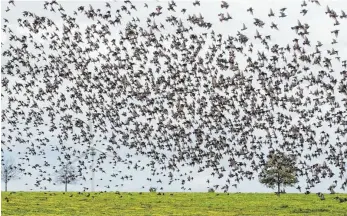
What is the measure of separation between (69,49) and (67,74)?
8627 millimetres

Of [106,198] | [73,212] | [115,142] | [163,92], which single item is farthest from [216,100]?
[73,212]

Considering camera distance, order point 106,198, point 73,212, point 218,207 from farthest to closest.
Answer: point 106,198
point 218,207
point 73,212

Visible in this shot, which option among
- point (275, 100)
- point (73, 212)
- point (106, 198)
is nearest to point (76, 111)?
point (106, 198)

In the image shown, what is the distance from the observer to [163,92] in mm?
72562

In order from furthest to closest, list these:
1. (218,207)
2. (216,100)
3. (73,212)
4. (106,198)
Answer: (216,100) < (106,198) < (218,207) < (73,212)

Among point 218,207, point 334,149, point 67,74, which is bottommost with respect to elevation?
point 218,207

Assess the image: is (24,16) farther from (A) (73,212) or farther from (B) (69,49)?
(A) (73,212)

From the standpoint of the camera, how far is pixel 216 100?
71.4 meters

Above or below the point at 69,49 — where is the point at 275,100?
below

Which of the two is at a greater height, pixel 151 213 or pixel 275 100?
pixel 275 100

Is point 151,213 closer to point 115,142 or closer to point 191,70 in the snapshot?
point 191,70

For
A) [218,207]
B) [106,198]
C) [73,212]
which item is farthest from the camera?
[106,198]

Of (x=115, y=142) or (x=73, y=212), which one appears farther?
(x=115, y=142)

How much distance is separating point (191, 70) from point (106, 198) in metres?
15.2
